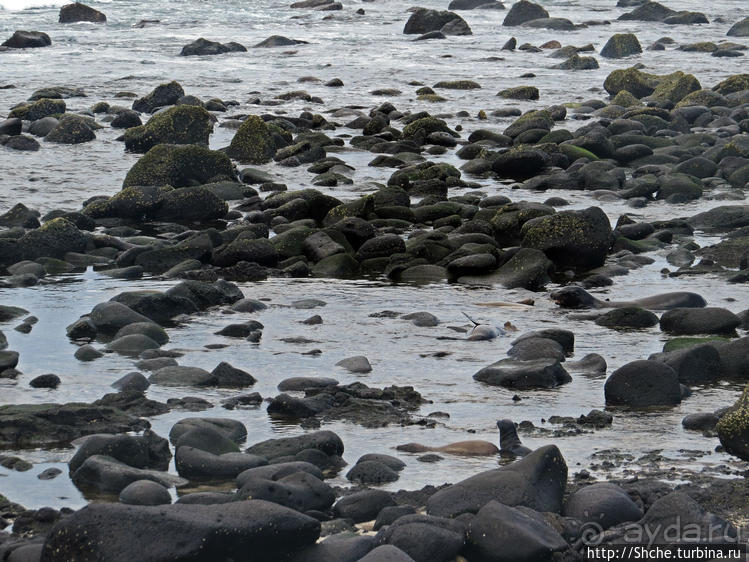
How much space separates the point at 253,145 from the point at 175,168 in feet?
6.96

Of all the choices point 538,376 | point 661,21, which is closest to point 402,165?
point 538,376

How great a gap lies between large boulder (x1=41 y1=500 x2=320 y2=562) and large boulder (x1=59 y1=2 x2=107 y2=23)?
28777 millimetres

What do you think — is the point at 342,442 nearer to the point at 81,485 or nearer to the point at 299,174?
the point at 81,485

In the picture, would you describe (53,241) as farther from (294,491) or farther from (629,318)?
(294,491)

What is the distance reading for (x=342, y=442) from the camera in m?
4.97

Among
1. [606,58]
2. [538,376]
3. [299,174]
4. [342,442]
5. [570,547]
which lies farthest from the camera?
[606,58]

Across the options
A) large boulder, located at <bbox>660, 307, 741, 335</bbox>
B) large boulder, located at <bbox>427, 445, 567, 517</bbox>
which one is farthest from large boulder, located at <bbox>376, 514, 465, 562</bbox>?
large boulder, located at <bbox>660, 307, 741, 335</bbox>

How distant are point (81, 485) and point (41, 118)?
12.7 m

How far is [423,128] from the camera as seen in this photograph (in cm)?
→ 1498

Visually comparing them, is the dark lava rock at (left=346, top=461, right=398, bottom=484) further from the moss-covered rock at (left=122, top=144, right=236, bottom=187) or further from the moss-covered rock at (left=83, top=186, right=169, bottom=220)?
the moss-covered rock at (left=122, top=144, right=236, bottom=187)

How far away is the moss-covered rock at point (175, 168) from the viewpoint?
11.7 m

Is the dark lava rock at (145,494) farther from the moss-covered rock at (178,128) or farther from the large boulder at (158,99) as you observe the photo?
the large boulder at (158,99)

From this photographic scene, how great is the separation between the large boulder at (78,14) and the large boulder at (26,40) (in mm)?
4625

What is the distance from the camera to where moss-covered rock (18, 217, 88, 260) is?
900 centimetres
